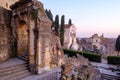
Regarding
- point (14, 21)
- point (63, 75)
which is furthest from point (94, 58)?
point (63, 75)

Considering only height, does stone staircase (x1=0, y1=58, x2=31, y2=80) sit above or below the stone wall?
below

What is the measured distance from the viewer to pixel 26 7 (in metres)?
13.4

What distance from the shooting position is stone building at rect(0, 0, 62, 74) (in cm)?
1261

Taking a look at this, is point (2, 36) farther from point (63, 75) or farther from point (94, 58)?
point (94, 58)

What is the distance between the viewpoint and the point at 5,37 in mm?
14516

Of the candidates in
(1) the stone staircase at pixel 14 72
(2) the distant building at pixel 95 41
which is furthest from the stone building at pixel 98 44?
(1) the stone staircase at pixel 14 72

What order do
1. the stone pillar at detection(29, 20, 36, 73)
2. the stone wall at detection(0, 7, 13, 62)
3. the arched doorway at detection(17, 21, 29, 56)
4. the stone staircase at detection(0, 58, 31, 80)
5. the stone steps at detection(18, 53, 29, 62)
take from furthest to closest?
1. the arched doorway at detection(17, 21, 29, 56)
2. the stone steps at detection(18, 53, 29, 62)
3. the stone wall at detection(0, 7, 13, 62)
4. the stone pillar at detection(29, 20, 36, 73)
5. the stone staircase at detection(0, 58, 31, 80)

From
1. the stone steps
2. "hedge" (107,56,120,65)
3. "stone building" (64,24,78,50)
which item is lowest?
"hedge" (107,56,120,65)

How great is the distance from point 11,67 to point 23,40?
17.2 feet

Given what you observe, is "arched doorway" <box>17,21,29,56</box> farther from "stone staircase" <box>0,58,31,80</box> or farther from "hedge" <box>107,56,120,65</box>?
"hedge" <box>107,56,120,65</box>

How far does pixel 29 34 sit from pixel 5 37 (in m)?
3.20

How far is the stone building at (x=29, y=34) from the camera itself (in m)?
12.6

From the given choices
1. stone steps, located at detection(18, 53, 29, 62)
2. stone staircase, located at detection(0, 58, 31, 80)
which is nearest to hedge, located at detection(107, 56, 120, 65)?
stone steps, located at detection(18, 53, 29, 62)

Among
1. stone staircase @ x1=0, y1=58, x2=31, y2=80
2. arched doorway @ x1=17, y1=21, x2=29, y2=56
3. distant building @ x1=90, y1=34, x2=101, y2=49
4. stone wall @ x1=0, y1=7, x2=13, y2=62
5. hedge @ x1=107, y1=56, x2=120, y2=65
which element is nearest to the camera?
stone staircase @ x1=0, y1=58, x2=31, y2=80
